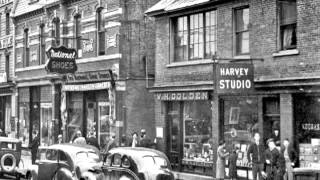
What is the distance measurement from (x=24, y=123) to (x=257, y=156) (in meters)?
22.3

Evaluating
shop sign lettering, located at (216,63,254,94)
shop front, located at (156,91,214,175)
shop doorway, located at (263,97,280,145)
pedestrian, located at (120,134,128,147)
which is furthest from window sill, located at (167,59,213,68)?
pedestrian, located at (120,134,128,147)

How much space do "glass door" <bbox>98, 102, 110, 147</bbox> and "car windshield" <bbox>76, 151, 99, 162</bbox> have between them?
10458 mm

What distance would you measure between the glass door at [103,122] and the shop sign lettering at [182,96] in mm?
4495

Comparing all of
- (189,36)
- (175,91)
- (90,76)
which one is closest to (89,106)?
(90,76)

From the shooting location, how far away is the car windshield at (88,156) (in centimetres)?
1820

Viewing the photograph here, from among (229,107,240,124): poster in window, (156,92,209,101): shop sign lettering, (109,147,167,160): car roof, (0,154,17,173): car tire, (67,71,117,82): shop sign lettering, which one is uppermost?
(67,71,117,82): shop sign lettering

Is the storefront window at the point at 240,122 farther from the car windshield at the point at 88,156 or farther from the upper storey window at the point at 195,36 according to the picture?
the car windshield at the point at 88,156

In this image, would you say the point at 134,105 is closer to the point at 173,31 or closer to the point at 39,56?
the point at 173,31

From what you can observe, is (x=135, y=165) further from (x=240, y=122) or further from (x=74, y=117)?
(x=74, y=117)

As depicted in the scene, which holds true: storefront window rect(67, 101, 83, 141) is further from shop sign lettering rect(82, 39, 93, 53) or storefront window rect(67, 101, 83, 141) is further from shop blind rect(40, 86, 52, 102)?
shop sign lettering rect(82, 39, 93, 53)

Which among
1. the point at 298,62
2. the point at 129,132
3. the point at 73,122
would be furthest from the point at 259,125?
the point at 73,122

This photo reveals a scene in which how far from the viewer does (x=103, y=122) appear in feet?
97.1

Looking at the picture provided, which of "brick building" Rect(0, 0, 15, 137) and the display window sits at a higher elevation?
"brick building" Rect(0, 0, 15, 137)

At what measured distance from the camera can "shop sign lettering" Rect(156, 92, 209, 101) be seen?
2289 centimetres
